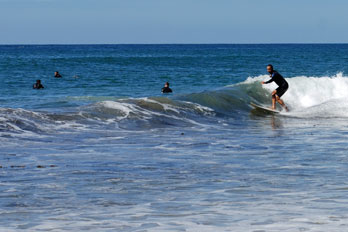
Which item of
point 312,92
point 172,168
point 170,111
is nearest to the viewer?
point 172,168

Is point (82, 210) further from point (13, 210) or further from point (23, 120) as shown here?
point (23, 120)

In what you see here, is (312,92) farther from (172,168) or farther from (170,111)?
(172,168)

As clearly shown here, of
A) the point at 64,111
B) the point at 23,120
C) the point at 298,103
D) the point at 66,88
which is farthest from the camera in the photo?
the point at 66,88

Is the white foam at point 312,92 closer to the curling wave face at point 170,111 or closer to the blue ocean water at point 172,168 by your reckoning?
the curling wave face at point 170,111

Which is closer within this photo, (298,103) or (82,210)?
(82,210)

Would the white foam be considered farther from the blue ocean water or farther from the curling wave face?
the blue ocean water

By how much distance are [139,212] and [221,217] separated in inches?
35.7

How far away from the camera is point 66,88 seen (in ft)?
113

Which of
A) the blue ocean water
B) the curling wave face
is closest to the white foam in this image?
the curling wave face

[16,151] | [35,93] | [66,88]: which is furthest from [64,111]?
[66,88]

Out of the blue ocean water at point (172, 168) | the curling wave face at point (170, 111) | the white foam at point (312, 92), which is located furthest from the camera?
the white foam at point (312, 92)

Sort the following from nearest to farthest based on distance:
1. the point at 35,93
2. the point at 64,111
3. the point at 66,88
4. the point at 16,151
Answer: the point at 16,151
the point at 64,111
the point at 35,93
the point at 66,88

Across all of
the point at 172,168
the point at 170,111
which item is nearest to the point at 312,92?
the point at 170,111

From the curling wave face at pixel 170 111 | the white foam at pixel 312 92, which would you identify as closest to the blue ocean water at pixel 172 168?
the curling wave face at pixel 170 111
